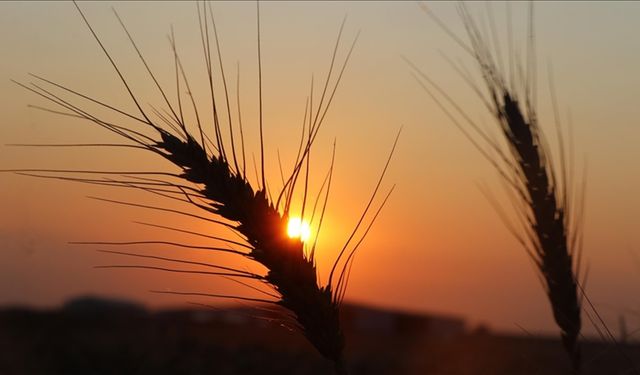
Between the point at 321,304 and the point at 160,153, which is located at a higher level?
the point at 160,153

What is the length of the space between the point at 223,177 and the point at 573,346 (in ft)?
4.75

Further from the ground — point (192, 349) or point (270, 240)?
point (192, 349)

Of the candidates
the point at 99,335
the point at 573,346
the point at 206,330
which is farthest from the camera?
the point at 206,330

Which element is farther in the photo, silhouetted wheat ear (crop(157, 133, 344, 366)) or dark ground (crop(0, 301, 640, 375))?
dark ground (crop(0, 301, 640, 375))

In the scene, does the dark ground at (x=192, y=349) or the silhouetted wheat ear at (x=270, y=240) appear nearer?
the silhouetted wheat ear at (x=270, y=240)

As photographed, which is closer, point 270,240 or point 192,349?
point 270,240

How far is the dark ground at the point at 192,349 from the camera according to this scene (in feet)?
33.6

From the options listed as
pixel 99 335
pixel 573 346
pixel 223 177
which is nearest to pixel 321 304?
pixel 223 177

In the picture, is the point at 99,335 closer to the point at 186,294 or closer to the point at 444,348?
the point at 444,348

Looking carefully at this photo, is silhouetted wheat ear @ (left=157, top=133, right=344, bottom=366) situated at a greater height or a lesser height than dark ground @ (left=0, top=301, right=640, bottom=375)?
lesser

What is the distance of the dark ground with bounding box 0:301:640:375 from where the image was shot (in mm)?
10234

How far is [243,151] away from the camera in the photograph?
328 centimetres

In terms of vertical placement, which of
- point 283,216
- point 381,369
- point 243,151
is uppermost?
point 381,369

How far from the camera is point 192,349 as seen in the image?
42.2 ft
